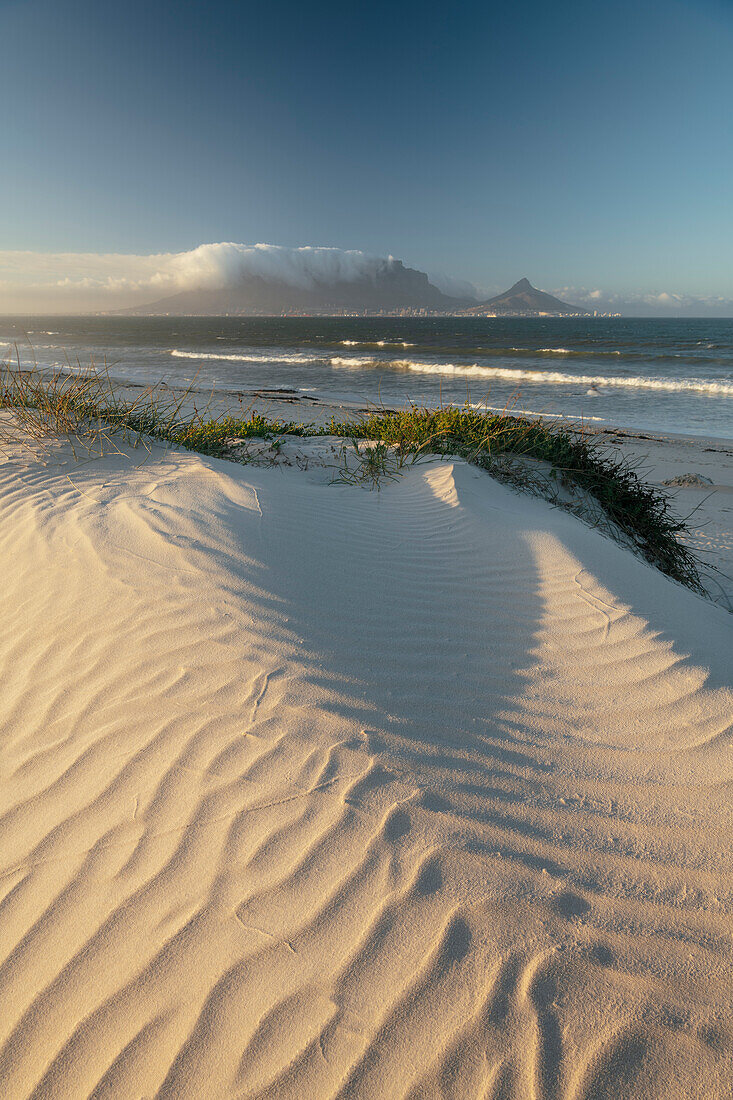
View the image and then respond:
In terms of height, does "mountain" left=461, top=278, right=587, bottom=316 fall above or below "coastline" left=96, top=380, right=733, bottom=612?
above

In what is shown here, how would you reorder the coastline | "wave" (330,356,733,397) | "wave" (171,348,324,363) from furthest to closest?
"wave" (171,348,324,363) → "wave" (330,356,733,397) → the coastline

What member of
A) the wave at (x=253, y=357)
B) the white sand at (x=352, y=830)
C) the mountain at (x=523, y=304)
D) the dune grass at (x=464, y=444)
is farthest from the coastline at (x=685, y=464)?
the mountain at (x=523, y=304)

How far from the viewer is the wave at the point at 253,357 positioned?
25250 mm

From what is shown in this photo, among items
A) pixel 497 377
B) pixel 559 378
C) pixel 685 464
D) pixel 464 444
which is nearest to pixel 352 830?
pixel 464 444

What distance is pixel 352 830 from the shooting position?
1542 mm

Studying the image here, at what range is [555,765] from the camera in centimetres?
185

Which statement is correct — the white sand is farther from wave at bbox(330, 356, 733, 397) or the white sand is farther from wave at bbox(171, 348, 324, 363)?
wave at bbox(171, 348, 324, 363)

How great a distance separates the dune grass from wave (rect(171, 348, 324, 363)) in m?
20.9

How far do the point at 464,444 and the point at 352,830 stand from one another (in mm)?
4515

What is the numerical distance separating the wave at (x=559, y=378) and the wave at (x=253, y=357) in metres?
1.85

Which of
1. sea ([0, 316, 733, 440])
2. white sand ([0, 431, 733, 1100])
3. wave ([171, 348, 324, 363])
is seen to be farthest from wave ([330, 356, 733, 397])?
white sand ([0, 431, 733, 1100])

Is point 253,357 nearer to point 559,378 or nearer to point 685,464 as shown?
point 559,378

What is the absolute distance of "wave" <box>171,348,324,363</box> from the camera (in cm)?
2525

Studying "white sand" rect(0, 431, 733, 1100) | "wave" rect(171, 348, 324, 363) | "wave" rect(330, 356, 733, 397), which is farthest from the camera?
"wave" rect(171, 348, 324, 363)
